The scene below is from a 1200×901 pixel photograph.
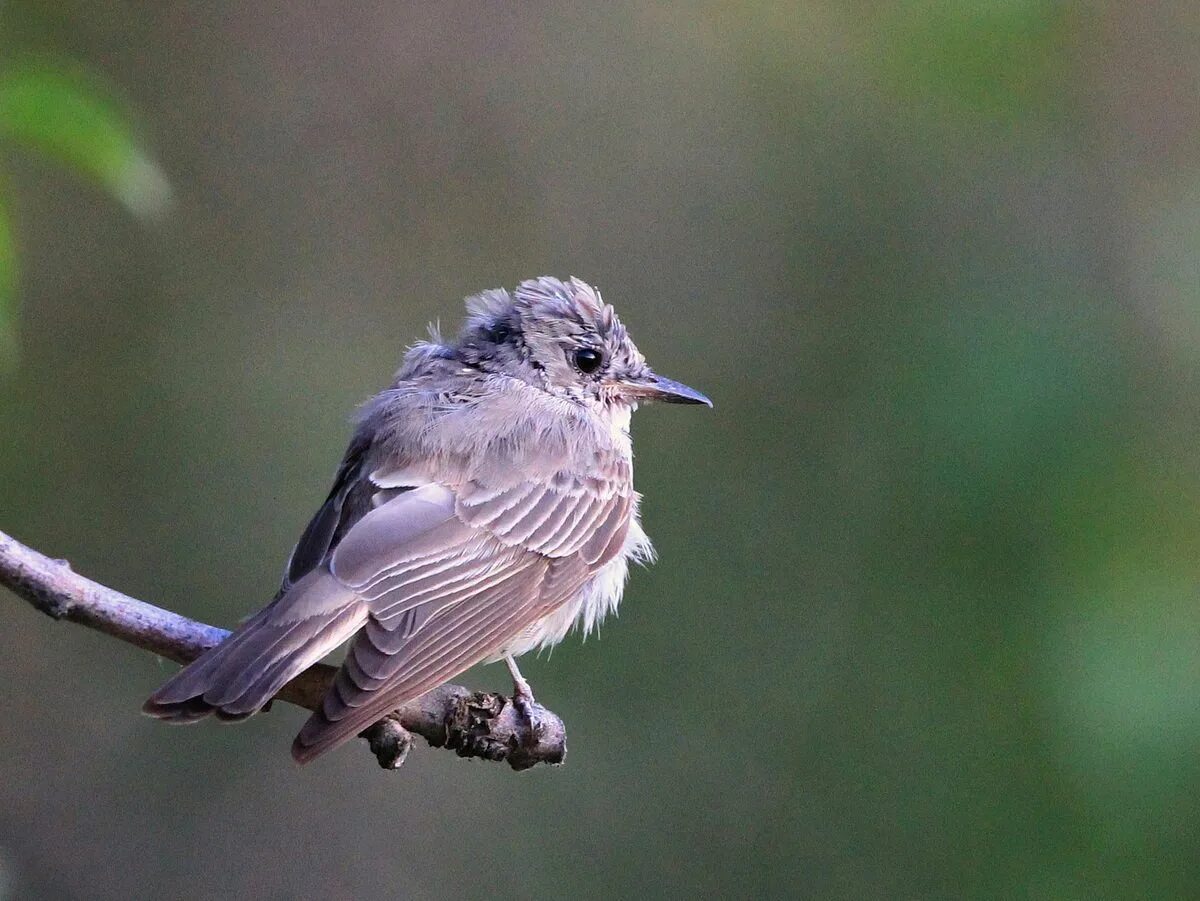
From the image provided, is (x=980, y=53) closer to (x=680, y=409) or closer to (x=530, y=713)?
(x=680, y=409)

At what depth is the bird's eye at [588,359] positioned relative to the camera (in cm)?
477

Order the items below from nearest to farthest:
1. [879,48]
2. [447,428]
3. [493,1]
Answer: [447,428]
[879,48]
[493,1]

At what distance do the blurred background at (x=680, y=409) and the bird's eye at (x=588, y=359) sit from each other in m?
1.00

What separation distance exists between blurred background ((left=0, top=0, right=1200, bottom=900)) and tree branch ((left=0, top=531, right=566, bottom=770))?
6.70 feet

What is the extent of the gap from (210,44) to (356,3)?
0.77m

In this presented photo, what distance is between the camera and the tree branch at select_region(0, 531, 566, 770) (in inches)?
120

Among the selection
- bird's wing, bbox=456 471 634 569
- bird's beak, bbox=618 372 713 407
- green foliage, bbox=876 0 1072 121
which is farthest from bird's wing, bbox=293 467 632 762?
green foliage, bbox=876 0 1072 121

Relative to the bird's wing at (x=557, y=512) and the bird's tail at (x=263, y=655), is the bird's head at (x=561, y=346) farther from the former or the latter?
the bird's tail at (x=263, y=655)

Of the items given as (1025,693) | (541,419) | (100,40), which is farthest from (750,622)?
(100,40)

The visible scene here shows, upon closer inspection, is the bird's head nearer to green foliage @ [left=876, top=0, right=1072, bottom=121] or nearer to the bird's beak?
the bird's beak

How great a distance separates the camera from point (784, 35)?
7.08 meters

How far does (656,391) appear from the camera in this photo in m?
4.84

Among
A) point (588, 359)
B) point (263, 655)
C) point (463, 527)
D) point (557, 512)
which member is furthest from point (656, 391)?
point (263, 655)

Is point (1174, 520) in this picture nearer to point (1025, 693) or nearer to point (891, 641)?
point (1025, 693)
